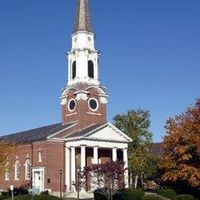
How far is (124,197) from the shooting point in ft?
150

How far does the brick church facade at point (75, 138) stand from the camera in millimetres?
66812

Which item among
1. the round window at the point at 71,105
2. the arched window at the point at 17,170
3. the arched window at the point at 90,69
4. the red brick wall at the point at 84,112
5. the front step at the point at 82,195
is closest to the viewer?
the front step at the point at 82,195

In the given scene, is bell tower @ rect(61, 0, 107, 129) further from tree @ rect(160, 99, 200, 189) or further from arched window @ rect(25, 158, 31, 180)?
tree @ rect(160, 99, 200, 189)

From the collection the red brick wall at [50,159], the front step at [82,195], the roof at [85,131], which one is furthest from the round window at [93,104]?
the front step at [82,195]

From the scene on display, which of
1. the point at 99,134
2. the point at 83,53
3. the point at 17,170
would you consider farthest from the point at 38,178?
the point at 83,53

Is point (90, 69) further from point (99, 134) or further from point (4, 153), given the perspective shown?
point (4, 153)

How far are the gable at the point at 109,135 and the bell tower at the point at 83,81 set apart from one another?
3801 millimetres

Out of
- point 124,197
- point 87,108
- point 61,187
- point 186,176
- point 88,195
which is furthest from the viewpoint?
point 87,108

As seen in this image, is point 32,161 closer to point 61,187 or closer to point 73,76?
point 61,187

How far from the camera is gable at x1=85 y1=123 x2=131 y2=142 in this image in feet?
218

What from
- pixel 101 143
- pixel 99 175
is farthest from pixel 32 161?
pixel 99 175

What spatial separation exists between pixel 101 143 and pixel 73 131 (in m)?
5.15

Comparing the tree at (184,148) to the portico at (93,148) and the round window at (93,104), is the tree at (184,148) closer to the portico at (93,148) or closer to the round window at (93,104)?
the portico at (93,148)

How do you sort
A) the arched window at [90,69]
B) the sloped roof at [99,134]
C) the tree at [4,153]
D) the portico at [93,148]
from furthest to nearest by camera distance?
the arched window at [90,69] → the sloped roof at [99,134] → the portico at [93,148] → the tree at [4,153]
